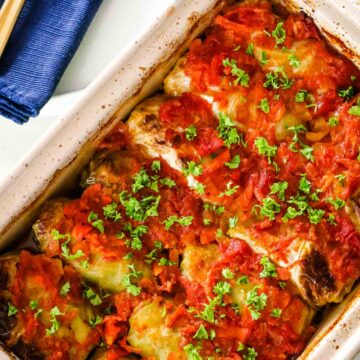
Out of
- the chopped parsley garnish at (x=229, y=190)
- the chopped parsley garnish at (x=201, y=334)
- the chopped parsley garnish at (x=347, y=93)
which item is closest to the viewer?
the chopped parsley garnish at (x=201, y=334)

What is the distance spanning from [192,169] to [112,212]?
34 cm

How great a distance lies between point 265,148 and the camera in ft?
9.33

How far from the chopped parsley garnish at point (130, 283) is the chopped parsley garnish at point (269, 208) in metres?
0.53

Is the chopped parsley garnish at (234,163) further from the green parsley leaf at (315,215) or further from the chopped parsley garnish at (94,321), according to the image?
the chopped parsley garnish at (94,321)

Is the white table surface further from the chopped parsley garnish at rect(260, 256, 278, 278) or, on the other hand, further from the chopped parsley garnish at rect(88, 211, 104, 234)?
the chopped parsley garnish at rect(260, 256, 278, 278)

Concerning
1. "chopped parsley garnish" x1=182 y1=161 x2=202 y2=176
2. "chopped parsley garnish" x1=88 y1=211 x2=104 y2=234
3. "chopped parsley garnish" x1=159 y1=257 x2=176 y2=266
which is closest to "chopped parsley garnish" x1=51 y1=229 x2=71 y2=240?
"chopped parsley garnish" x1=88 y1=211 x2=104 y2=234

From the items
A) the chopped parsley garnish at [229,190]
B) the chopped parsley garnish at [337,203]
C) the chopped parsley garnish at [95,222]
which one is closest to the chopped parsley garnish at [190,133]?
the chopped parsley garnish at [229,190]

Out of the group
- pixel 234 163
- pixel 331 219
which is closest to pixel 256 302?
pixel 331 219

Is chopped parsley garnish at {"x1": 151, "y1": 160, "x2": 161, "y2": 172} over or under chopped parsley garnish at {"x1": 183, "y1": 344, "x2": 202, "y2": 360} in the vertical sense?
over

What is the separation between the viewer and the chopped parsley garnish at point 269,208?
9.16 ft

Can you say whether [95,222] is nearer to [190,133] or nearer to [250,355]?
[190,133]

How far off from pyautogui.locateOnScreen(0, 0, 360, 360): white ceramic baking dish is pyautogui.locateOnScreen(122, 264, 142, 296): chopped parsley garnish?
0.42m

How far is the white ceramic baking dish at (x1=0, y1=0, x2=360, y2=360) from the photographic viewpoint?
8.79ft

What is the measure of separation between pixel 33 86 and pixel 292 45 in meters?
1.17
